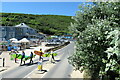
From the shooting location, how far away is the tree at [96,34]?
7.26 meters

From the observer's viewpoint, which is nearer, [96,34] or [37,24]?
[96,34]

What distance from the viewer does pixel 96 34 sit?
24.5 feet

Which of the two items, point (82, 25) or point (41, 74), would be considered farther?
point (41, 74)

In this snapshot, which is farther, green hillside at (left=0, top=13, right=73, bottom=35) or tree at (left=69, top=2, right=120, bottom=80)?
green hillside at (left=0, top=13, right=73, bottom=35)

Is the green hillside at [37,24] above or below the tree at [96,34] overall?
above

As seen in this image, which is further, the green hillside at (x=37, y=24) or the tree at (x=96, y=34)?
the green hillside at (x=37, y=24)

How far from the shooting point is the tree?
726 centimetres

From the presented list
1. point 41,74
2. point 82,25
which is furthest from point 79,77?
point 82,25

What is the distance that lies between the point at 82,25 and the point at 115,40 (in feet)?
22.2

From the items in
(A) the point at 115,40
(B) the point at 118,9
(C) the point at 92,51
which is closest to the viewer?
(A) the point at 115,40

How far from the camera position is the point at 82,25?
37.5 feet

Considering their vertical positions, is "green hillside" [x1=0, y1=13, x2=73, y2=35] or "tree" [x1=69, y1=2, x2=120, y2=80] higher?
"green hillside" [x1=0, y1=13, x2=73, y2=35]

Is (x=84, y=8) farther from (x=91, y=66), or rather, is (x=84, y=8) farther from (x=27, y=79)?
(x=27, y=79)

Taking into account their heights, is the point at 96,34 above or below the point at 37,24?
below
